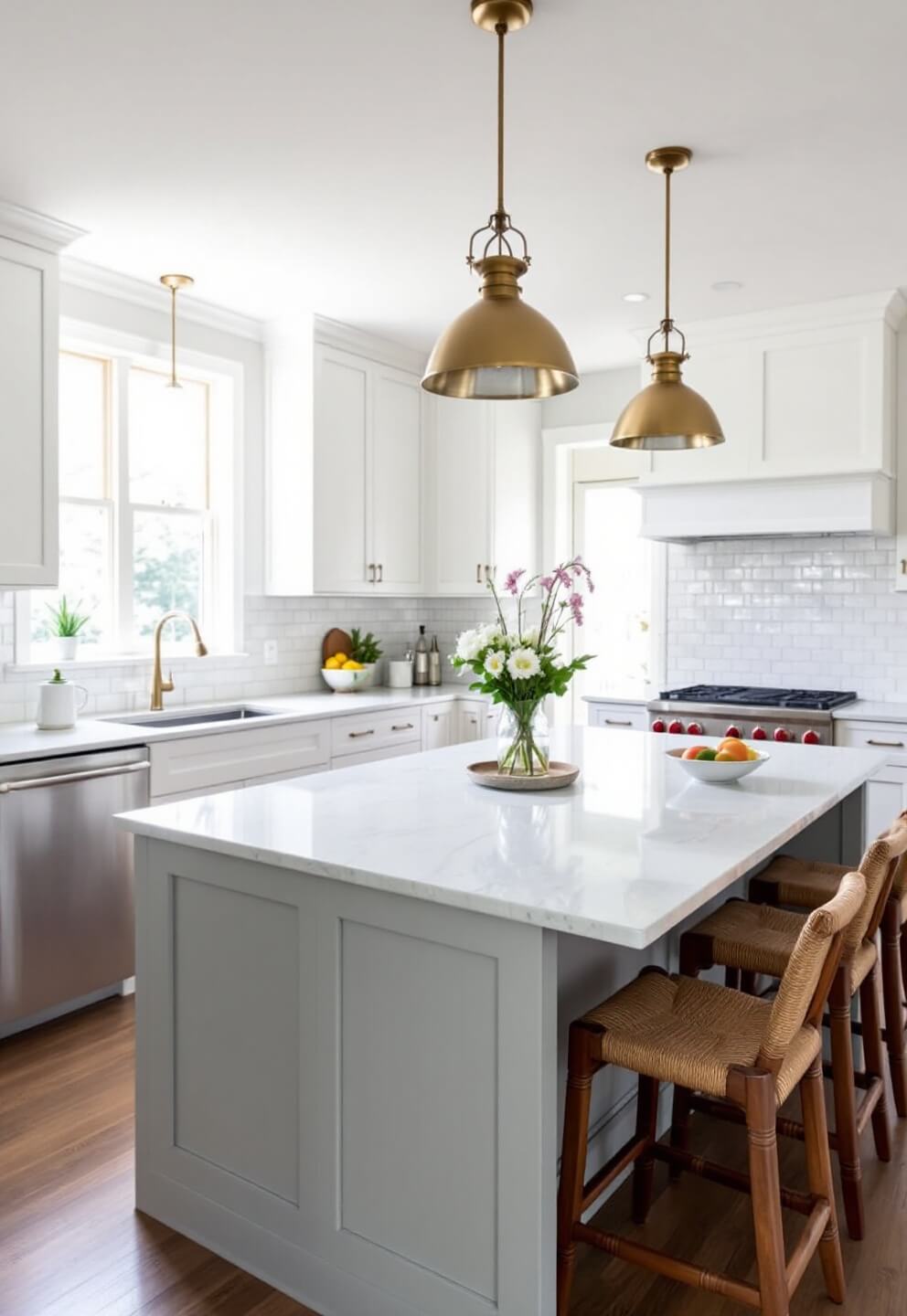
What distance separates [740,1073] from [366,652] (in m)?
3.87

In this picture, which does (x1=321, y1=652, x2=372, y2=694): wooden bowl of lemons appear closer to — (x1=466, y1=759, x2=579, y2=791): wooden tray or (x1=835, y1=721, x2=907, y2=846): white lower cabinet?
(x1=835, y1=721, x2=907, y2=846): white lower cabinet

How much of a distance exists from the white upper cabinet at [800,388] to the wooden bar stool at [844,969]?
2506 mm

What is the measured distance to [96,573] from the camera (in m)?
4.29

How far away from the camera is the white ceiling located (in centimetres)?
233

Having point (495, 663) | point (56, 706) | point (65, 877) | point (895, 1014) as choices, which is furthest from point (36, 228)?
point (895, 1014)

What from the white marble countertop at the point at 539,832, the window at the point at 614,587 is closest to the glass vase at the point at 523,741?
the white marble countertop at the point at 539,832

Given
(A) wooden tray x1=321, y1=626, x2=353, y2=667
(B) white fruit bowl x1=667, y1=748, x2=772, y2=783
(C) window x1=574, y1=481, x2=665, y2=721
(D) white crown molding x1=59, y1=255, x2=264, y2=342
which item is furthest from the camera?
(C) window x1=574, y1=481, x2=665, y2=721

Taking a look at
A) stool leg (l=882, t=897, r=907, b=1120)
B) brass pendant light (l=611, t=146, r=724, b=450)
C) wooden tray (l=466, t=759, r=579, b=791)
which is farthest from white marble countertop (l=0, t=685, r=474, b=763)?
stool leg (l=882, t=897, r=907, b=1120)

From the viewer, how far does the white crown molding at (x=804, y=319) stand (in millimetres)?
4250

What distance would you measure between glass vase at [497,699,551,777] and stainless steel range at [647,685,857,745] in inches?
67.5

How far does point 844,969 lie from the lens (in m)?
2.14

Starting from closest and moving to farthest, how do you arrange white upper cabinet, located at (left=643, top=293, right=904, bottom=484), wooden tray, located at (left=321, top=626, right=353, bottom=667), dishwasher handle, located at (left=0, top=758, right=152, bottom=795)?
1. dishwasher handle, located at (left=0, top=758, right=152, bottom=795)
2. white upper cabinet, located at (left=643, top=293, right=904, bottom=484)
3. wooden tray, located at (left=321, top=626, right=353, bottom=667)

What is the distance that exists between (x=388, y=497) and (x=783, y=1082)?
154 inches

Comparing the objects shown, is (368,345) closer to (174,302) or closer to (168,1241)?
(174,302)
